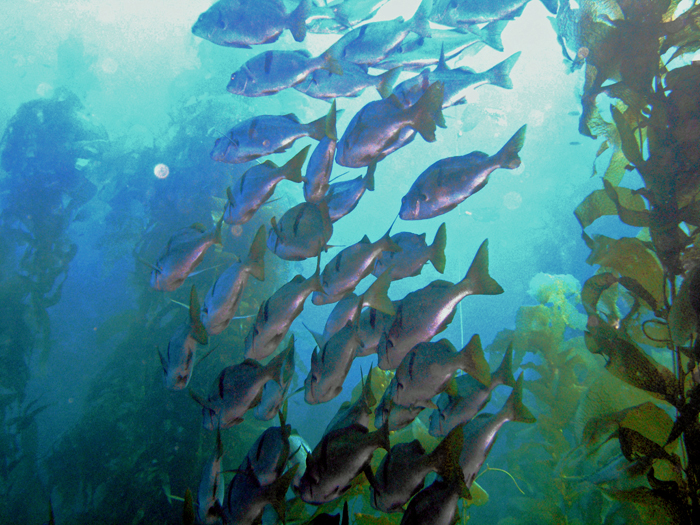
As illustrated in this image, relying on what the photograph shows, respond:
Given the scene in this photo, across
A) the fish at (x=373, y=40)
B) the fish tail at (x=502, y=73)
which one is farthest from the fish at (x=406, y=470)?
the fish at (x=373, y=40)

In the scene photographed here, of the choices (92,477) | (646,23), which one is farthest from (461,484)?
(92,477)

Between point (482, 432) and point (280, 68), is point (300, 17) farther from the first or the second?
point (482, 432)

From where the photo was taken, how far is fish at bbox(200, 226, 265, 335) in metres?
1.89

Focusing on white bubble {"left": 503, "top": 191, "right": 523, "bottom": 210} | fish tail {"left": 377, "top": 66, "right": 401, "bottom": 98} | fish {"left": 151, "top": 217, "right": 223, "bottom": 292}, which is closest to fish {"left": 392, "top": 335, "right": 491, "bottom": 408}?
fish {"left": 151, "top": 217, "right": 223, "bottom": 292}

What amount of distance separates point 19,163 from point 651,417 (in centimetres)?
1225

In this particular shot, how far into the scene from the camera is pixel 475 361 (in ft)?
4.85

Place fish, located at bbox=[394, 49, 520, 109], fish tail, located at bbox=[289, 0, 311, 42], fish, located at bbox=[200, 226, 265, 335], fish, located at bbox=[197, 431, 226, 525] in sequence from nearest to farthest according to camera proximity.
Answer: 1. fish, located at bbox=[197, 431, 226, 525]
2. fish, located at bbox=[200, 226, 265, 335]
3. fish, located at bbox=[394, 49, 520, 109]
4. fish tail, located at bbox=[289, 0, 311, 42]

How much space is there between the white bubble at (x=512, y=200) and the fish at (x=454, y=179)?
29676 mm

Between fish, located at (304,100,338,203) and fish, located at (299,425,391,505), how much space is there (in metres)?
1.46

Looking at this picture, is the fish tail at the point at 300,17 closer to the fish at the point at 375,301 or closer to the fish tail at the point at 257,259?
the fish tail at the point at 257,259

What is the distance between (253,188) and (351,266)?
2.73 feet

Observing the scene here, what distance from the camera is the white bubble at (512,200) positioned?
27.5 m

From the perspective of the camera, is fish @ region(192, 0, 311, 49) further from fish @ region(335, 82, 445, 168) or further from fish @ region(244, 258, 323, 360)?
fish @ region(244, 258, 323, 360)

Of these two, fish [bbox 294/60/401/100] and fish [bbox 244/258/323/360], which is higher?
fish [bbox 294/60/401/100]
